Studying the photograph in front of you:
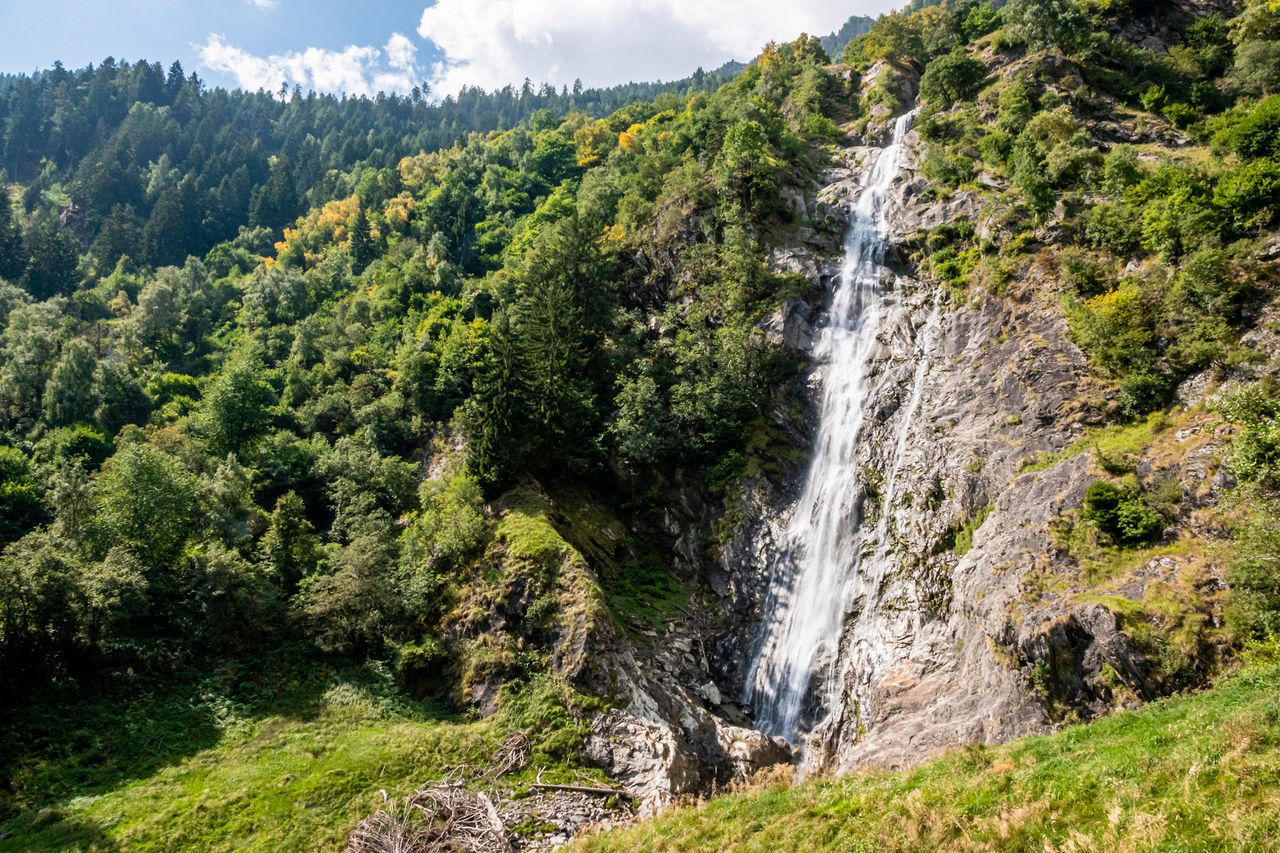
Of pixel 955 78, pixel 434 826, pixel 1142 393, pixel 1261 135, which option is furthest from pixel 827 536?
pixel 955 78

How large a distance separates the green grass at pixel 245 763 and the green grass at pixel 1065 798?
27.3 ft

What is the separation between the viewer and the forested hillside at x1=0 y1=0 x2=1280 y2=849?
71.6 ft

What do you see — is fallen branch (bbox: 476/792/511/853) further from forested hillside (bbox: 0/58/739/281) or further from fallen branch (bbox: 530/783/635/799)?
forested hillside (bbox: 0/58/739/281)

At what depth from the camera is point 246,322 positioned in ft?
246

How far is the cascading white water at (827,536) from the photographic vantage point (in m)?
30.3

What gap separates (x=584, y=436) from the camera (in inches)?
1598

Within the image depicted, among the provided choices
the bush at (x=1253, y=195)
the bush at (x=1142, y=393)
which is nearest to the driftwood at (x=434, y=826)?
the bush at (x=1142, y=393)

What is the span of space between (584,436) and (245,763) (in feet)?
79.0

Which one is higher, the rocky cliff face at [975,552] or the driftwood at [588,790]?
the rocky cliff face at [975,552]

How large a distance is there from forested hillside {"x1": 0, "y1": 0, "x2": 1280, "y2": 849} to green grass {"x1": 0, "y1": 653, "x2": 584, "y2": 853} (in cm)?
14

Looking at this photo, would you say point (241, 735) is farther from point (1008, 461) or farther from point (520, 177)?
point (520, 177)

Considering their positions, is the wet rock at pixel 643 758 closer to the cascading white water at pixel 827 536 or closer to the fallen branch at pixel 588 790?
the fallen branch at pixel 588 790

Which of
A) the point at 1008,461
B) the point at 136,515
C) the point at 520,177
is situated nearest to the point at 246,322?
the point at 520,177

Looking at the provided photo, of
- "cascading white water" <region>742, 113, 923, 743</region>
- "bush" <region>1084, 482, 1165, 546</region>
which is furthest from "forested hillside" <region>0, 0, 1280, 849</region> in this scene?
"cascading white water" <region>742, 113, 923, 743</region>
